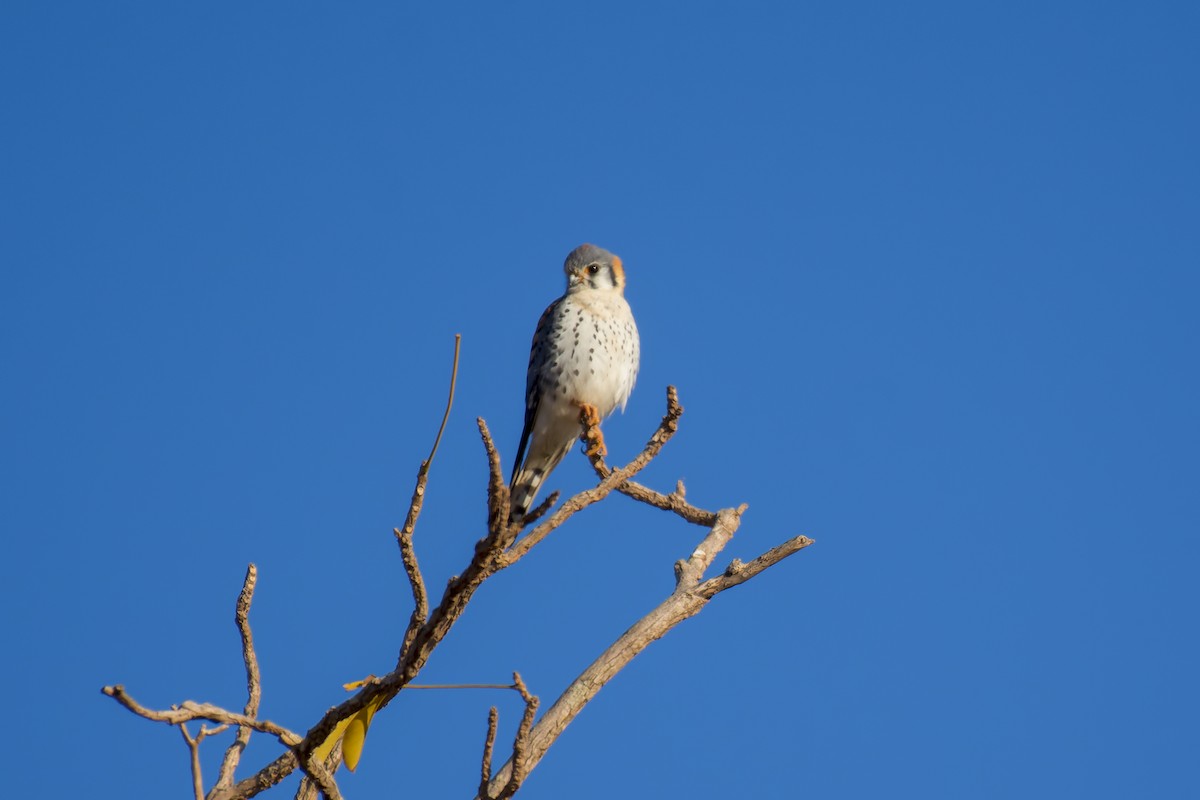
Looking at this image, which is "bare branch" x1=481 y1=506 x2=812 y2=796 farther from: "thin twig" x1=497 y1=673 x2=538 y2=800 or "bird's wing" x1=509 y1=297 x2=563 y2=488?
"bird's wing" x1=509 y1=297 x2=563 y2=488

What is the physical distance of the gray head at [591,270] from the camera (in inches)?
252

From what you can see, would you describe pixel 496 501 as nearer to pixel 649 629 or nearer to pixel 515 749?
pixel 515 749

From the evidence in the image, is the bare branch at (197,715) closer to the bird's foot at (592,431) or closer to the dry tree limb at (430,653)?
the dry tree limb at (430,653)

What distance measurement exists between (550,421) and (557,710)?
8.40 ft

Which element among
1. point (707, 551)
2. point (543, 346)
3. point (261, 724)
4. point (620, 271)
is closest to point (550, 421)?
point (543, 346)

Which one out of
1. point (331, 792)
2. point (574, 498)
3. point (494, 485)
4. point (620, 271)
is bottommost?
point (331, 792)

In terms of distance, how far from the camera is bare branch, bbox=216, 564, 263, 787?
3.09m

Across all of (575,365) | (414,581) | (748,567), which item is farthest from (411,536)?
(575,365)

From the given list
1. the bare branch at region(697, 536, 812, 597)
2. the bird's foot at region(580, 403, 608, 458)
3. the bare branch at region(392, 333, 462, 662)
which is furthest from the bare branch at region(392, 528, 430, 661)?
the bird's foot at region(580, 403, 608, 458)

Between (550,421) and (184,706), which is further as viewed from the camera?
(550,421)

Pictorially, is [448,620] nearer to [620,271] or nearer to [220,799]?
[220,799]

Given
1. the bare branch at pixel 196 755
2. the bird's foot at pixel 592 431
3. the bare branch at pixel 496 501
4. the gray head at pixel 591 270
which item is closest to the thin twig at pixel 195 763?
the bare branch at pixel 196 755

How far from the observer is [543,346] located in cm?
627

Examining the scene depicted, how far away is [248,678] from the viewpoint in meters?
3.31
